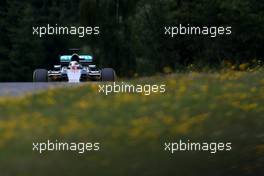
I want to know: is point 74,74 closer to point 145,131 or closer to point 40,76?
point 40,76

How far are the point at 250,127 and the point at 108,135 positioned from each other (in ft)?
4.50

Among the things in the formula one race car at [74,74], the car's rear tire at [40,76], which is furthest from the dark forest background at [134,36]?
the car's rear tire at [40,76]

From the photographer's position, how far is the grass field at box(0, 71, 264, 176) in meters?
6.96

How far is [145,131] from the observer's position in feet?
24.3

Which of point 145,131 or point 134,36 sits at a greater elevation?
point 145,131

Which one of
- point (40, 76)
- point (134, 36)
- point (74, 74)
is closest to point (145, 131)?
point (74, 74)

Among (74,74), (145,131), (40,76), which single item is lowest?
(40,76)

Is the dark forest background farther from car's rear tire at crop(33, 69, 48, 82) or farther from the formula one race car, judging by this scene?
car's rear tire at crop(33, 69, 48, 82)

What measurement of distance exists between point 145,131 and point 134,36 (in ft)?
69.1

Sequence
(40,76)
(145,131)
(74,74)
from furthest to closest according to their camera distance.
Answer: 1. (40,76)
2. (74,74)
3. (145,131)

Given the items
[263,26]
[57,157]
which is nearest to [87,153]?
[57,157]

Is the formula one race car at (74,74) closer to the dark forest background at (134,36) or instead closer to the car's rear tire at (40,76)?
the car's rear tire at (40,76)

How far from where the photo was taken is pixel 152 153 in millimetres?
7082

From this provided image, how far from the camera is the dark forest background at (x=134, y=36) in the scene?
25594mm
